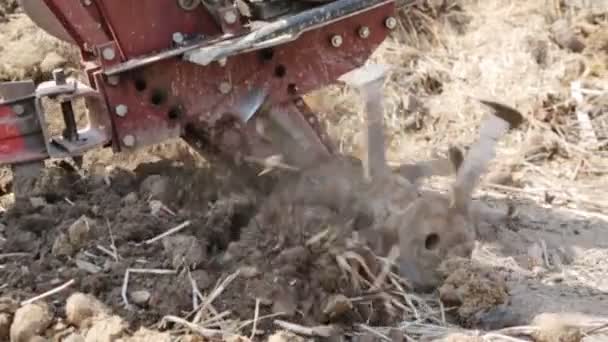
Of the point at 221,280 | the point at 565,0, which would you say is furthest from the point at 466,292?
the point at 565,0

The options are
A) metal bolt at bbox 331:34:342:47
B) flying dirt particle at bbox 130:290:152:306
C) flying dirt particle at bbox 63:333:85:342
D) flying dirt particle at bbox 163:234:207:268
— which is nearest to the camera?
flying dirt particle at bbox 63:333:85:342

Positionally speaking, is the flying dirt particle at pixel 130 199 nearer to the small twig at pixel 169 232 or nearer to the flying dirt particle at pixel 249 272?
the small twig at pixel 169 232

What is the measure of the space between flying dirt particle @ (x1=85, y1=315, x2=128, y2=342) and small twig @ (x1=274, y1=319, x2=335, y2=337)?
49 centimetres

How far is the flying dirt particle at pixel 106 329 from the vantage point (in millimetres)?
3047

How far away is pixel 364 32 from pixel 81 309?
1.66 m

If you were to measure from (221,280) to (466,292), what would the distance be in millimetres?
883

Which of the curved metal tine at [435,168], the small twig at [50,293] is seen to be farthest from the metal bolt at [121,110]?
the curved metal tine at [435,168]

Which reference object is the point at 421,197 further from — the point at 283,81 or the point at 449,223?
the point at 283,81

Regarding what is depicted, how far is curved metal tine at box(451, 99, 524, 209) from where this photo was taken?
3775 mm

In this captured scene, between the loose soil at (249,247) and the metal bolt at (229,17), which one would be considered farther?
the metal bolt at (229,17)

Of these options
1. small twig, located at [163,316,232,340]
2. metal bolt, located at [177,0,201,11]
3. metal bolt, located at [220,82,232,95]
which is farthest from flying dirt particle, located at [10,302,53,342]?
metal bolt, located at [177,0,201,11]

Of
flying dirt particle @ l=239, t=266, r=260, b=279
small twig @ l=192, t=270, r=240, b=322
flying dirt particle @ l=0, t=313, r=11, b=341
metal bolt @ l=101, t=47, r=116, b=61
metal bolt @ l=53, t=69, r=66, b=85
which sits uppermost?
metal bolt @ l=101, t=47, r=116, b=61

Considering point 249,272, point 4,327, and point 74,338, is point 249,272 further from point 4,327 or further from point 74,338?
point 4,327

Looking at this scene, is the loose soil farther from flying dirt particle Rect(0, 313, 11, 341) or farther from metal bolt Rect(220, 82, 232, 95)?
metal bolt Rect(220, 82, 232, 95)
